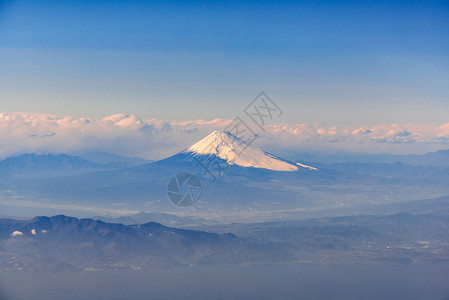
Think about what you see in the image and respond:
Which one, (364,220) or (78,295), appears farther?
(364,220)

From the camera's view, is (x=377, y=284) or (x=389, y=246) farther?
(x=389, y=246)

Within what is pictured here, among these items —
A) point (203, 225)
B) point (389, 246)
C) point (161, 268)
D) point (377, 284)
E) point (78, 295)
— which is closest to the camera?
point (78, 295)

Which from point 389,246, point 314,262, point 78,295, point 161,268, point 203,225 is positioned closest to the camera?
point 78,295

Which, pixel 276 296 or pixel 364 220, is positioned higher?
pixel 364 220

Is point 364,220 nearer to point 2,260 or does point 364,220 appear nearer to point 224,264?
point 224,264

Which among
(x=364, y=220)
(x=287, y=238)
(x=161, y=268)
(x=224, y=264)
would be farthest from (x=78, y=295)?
(x=364, y=220)

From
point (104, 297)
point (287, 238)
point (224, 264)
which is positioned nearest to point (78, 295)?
point (104, 297)

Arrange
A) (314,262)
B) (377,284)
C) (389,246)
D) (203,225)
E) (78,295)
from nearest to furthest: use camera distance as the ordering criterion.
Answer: (78,295) < (377,284) < (314,262) < (389,246) < (203,225)

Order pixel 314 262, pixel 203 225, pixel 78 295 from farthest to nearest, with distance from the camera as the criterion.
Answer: pixel 203 225
pixel 314 262
pixel 78 295

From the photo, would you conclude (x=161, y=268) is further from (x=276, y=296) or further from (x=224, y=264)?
(x=276, y=296)
